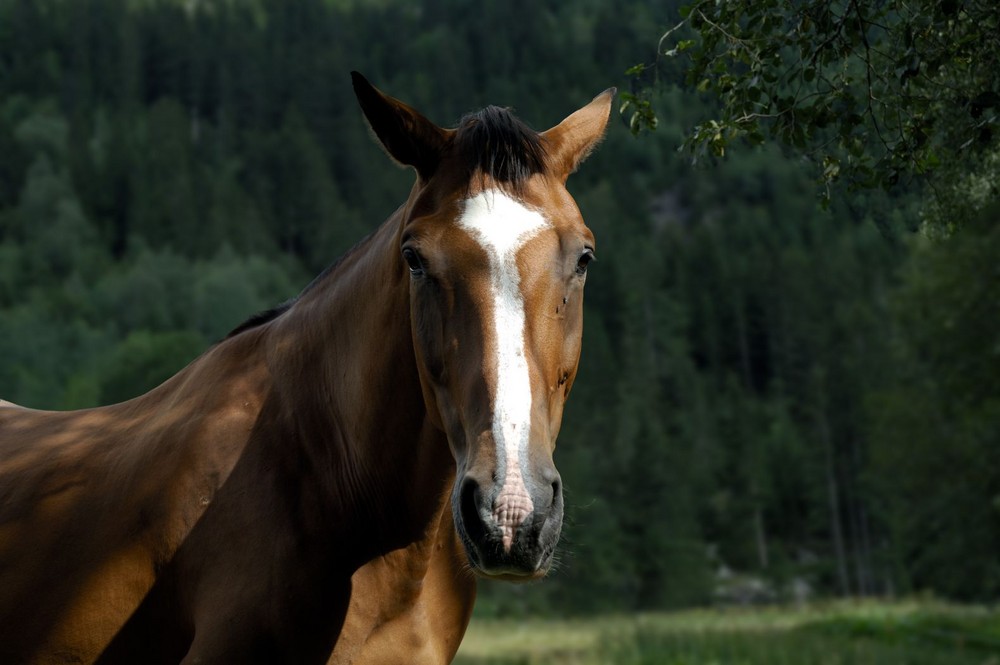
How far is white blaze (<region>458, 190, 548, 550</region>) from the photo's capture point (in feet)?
9.60

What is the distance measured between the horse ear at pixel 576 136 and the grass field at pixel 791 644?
11.0 m

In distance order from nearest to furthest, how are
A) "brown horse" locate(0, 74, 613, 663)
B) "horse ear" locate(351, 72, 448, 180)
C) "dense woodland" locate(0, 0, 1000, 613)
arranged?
"brown horse" locate(0, 74, 613, 663) → "horse ear" locate(351, 72, 448, 180) → "dense woodland" locate(0, 0, 1000, 613)

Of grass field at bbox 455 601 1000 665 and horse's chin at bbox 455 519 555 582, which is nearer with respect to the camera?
horse's chin at bbox 455 519 555 582

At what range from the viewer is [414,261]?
11.4ft

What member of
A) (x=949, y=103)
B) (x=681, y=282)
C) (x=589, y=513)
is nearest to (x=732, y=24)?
(x=949, y=103)

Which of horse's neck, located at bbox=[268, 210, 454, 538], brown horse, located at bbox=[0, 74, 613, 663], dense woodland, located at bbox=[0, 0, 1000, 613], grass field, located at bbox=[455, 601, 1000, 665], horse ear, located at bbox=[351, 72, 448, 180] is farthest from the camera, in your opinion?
dense woodland, located at bbox=[0, 0, 1000, 613]

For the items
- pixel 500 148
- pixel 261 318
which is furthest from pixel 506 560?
pixel 261 318

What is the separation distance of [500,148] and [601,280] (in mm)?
116755

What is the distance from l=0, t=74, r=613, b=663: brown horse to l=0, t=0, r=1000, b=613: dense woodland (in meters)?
25.0

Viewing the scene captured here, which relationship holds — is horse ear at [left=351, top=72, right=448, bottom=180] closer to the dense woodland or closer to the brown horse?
the brown horse

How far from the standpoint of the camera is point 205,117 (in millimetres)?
151625

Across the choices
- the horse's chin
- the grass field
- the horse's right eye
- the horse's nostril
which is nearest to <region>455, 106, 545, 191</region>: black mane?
the horse's right eye

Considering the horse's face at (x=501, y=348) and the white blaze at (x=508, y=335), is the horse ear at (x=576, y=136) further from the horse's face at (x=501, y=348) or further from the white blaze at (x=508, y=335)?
the white blaze at (x=508, y=335)

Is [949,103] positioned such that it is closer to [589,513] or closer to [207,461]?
[207,461]
